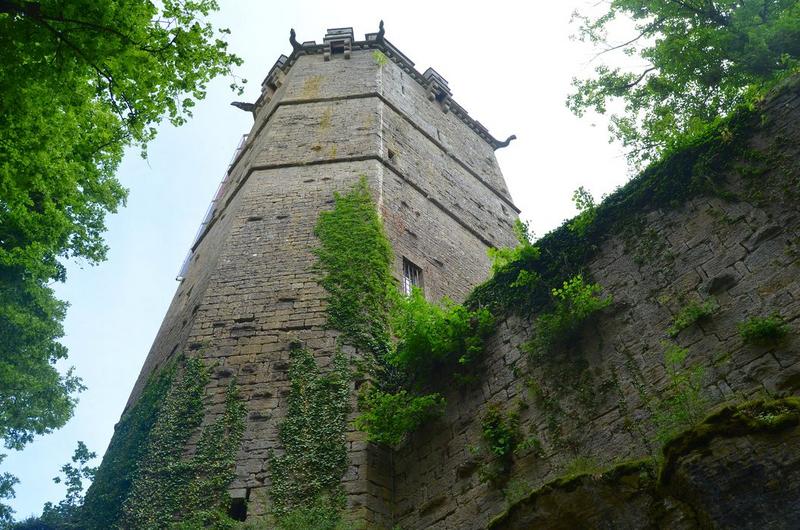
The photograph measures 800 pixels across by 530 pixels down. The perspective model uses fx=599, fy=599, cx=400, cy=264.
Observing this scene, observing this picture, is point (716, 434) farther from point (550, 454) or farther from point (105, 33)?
point (105, 33)

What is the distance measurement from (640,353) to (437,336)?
237 centimetres

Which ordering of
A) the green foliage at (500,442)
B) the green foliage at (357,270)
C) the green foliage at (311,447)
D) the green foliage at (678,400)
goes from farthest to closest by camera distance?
the green foliage at (357,270), the green foliage at (311,447), the green foliage at (500,442), the green foliage at (678,400)

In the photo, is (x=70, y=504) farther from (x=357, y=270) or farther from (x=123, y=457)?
(x=357, y=270)

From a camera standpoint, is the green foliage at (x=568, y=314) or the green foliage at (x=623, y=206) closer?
the green foliage at (x=623, y=206)

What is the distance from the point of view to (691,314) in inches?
197

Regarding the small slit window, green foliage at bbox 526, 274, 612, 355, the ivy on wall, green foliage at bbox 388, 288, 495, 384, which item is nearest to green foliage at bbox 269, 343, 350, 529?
the ivy on wall

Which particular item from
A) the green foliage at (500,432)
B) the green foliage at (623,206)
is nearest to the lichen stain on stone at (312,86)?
the green foliage at (623,206)

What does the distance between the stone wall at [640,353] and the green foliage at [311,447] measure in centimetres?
77

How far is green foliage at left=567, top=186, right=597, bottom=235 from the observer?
257 inches

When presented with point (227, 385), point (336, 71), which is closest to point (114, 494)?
point (227, 385)

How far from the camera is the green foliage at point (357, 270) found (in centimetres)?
789

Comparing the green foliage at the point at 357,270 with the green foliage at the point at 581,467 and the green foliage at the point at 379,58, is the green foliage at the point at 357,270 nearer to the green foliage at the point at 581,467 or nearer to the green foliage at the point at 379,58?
the green foliage at the point at 581,467

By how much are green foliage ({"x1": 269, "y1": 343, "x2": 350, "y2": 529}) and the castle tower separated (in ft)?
0.44

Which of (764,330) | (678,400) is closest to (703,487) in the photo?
(678,400)
